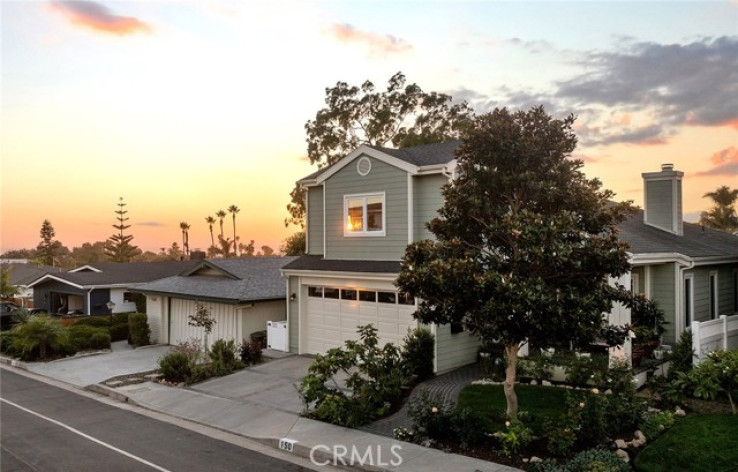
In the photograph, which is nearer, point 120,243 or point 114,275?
point 114,275

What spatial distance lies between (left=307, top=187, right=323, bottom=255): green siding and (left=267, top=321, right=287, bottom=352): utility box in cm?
300

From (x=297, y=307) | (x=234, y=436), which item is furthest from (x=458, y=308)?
(x=297, y=307)

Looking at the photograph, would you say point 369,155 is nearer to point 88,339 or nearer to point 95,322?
point 88,339

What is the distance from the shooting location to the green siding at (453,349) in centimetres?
1497

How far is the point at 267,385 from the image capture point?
14.6 meters

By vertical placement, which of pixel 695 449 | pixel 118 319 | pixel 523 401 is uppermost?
pixel 695 449

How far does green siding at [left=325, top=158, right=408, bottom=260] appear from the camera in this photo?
52.3ft

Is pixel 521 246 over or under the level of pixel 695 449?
over

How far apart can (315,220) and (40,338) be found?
39.6ft

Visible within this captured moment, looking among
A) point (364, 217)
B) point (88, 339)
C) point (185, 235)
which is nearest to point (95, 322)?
point (88, 339)

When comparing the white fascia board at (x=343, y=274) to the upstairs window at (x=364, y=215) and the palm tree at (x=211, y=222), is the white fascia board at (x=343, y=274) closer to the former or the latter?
the upstairs window at (x=364, y=215)

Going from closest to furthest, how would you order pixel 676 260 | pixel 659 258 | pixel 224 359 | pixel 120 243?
pixel 659 258, pixel 676 260, pixel 224 359, pixel 120 243

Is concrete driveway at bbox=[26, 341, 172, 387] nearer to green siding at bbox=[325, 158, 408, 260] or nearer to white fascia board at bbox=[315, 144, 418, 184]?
green siding at bbox=[325, 158, 408, 260]

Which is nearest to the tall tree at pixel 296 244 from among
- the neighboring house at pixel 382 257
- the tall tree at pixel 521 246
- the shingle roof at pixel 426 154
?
the neighboring house at pixel 382 257
